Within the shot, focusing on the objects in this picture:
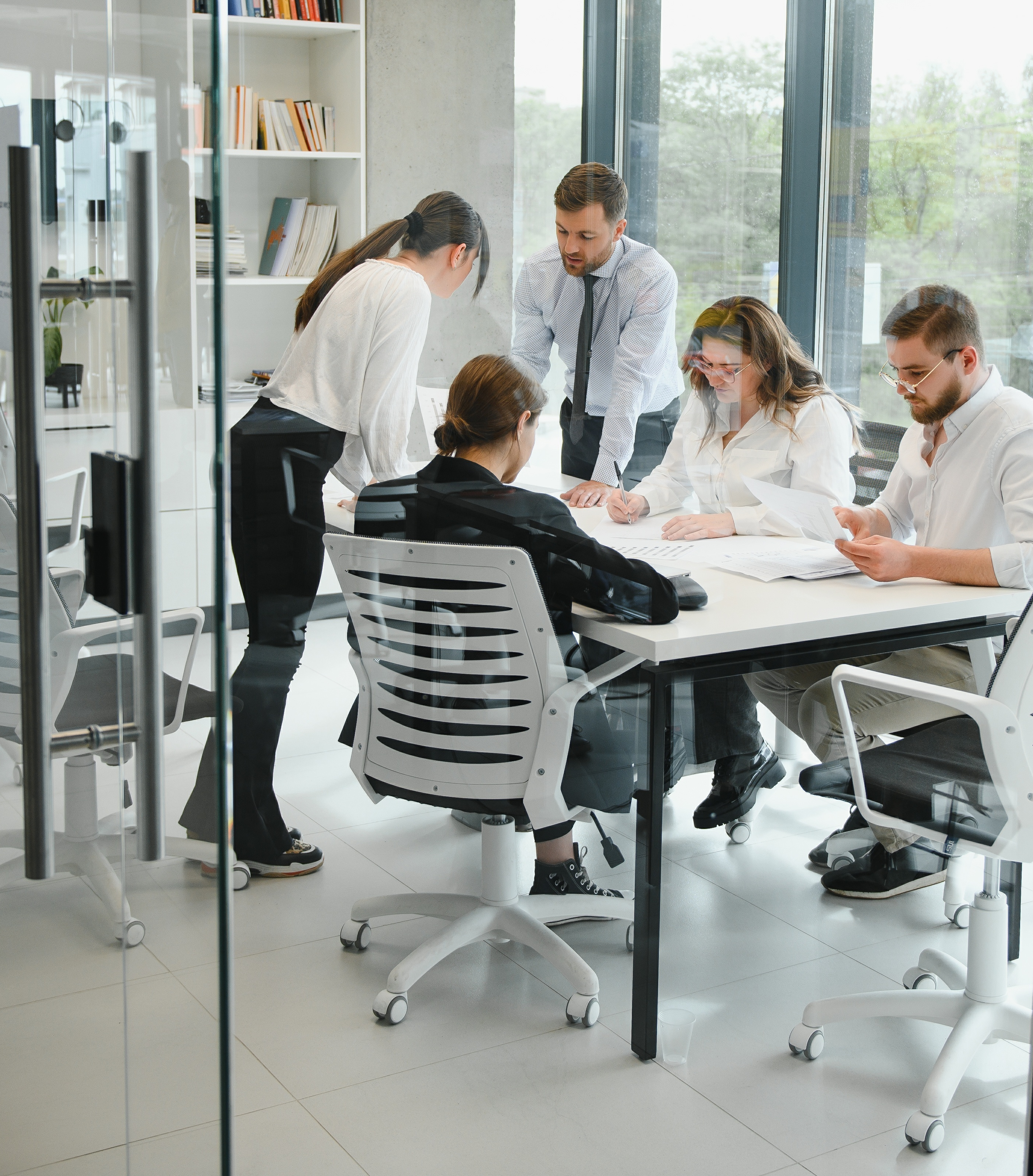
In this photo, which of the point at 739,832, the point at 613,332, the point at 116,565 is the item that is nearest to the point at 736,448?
the point at 613,332

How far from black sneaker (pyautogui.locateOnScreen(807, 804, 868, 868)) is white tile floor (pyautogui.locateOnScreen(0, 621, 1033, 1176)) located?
0.02 metres

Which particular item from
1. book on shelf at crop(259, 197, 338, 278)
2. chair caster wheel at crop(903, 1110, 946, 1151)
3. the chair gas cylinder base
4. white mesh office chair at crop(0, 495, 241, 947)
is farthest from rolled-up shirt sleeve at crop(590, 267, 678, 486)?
chair caster wheel at crop(903, 1110, 946, 1151)

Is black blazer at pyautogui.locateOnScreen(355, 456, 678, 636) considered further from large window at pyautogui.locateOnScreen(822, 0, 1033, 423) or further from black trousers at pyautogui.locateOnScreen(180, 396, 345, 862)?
large window at pyautogui.locateOnScreen(822, 0, 1033, 423)

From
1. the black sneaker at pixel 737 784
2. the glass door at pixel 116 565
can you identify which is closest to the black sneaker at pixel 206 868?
the glass door at pixel 116 565

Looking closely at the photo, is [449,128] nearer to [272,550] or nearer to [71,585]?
[272,550]

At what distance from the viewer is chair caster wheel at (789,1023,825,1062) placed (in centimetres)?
183

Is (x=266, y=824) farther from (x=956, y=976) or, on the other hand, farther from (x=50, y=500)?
(x=956, y=976)

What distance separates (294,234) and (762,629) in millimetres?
816

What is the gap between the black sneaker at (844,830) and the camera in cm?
187

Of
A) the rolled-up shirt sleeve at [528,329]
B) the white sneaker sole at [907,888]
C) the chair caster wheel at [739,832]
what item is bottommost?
the white sneaker sole at [907,888]

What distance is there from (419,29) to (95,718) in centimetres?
92

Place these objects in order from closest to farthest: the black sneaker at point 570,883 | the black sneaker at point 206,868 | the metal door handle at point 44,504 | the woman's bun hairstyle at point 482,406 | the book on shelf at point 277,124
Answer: the metal door handle at point 44,504
the black sneaker at point 206,868
the book on shelf at point 277,124
the woman's bun hairstyle at point 482,406
the black sneaker at point 570,883

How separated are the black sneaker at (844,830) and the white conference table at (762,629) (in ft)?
0.80

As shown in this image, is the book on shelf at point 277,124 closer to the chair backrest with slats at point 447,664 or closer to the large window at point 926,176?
the chair backrest with slats at point 447,664
